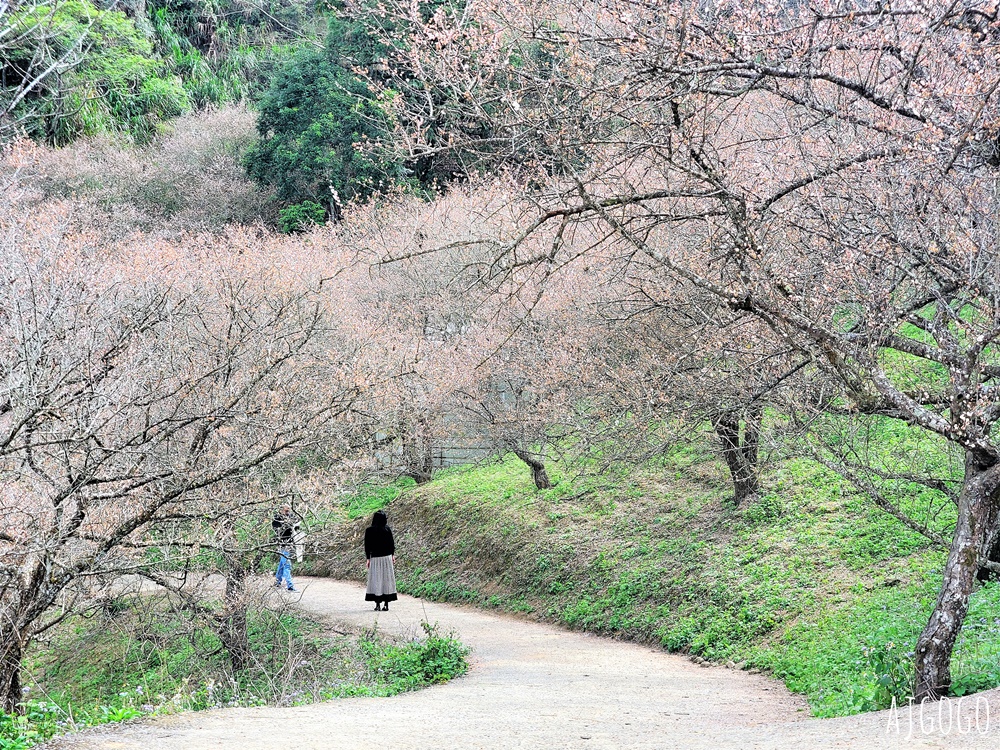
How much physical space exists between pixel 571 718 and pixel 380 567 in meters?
8.31

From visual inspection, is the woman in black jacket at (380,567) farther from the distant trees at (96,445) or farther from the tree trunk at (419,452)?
the distant trees at (96,445)

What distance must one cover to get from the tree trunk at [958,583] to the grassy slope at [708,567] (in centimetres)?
43

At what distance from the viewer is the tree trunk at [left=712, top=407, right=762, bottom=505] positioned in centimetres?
1031

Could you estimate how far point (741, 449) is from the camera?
38.1 feet

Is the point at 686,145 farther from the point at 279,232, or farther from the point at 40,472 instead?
the point at 279,232

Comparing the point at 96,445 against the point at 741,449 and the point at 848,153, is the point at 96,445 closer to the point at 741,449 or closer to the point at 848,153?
the point at 848,153

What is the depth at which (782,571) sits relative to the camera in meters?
12.4

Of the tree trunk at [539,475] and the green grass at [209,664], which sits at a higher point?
the tree trunk at [539,475]

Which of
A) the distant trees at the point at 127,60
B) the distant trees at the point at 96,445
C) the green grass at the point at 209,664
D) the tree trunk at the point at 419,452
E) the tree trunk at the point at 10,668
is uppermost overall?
the distant trees at the point at 127,60

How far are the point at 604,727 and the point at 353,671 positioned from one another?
5022mm

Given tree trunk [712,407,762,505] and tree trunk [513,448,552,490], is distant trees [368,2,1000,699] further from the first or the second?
tree trunk [513,448,552,490]

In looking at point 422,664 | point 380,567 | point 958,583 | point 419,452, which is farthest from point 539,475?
point 958,583

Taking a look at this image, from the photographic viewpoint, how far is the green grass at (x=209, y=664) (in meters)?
9.32

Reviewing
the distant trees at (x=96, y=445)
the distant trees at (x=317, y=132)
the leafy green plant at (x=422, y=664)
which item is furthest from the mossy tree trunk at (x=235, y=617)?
the distant trees at (x=317, y=132)
